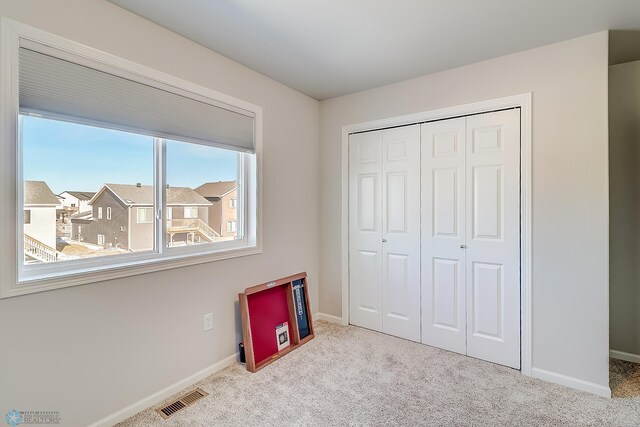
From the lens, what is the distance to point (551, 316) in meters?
2.27

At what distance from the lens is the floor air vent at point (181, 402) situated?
6.28ft

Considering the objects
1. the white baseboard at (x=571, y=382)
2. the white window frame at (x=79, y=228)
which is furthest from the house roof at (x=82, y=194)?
the white baseboard at (x=571, y=382)

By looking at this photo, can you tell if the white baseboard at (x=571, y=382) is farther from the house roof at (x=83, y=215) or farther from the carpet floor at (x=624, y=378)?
the house roof at (x=83, y=215)

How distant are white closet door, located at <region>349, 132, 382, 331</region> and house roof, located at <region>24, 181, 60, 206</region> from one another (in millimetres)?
2422

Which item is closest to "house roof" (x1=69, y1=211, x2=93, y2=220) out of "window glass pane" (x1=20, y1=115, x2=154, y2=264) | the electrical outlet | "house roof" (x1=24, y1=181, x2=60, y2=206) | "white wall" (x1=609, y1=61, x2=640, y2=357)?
"window glass pane" (x1=20, y1=115, x2=154, y2=264)

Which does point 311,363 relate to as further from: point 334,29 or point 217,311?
point 334,29

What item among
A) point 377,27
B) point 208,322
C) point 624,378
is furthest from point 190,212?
point 624,378

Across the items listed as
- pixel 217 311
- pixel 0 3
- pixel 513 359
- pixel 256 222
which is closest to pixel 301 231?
pixel 256 222

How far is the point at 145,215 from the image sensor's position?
2090mm

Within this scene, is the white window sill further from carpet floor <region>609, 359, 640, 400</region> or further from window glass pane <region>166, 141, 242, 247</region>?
carpet floor <region>609, 359, 640, 400</region>

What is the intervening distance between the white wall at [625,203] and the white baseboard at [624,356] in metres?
0.02

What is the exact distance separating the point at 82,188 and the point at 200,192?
76 centimetres

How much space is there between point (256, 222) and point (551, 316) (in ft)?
7.83

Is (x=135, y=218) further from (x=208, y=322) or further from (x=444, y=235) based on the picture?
(x=444, y=235)
